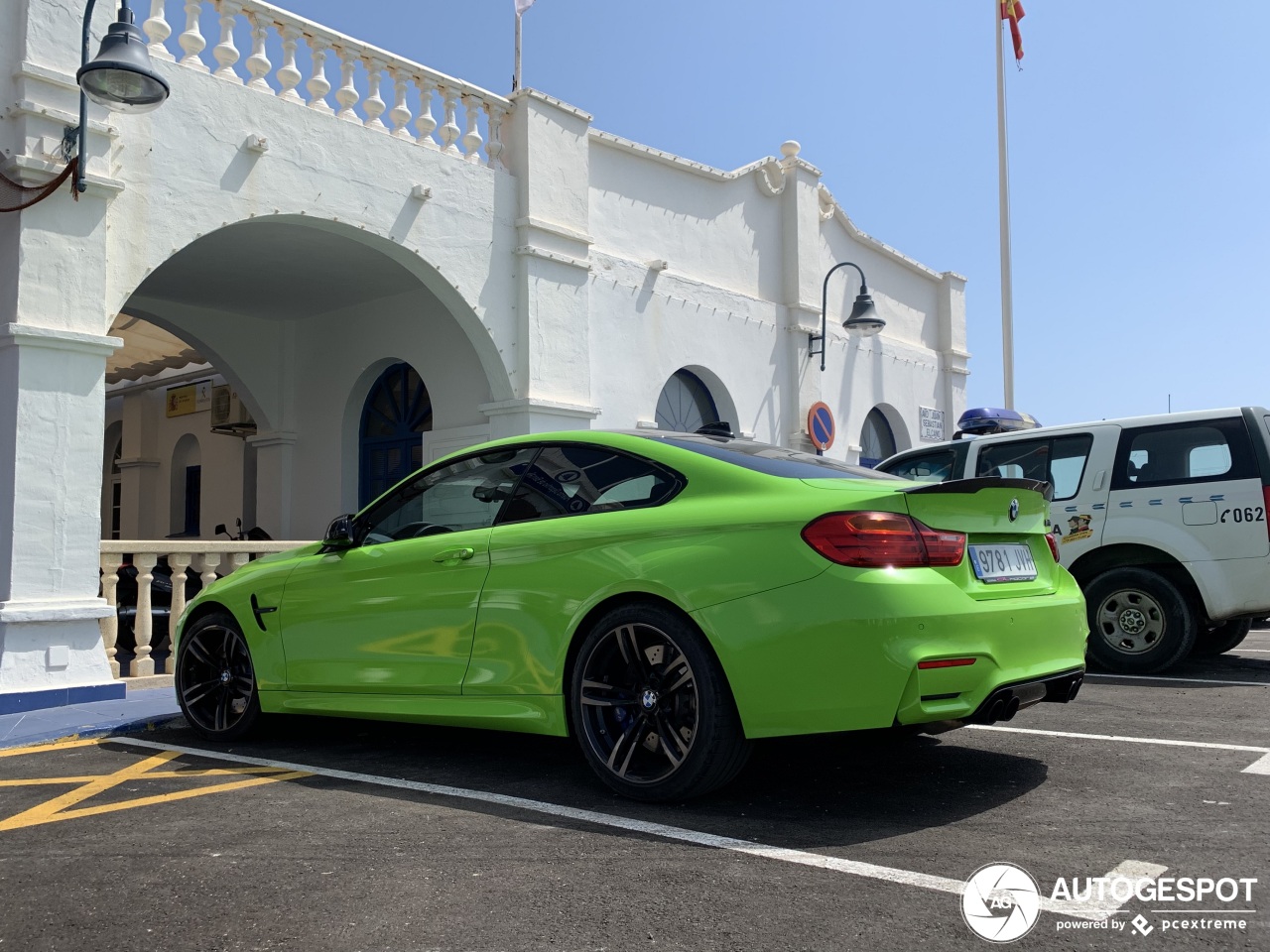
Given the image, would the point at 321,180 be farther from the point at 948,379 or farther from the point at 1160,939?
the point at 948,379

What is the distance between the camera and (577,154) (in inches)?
458

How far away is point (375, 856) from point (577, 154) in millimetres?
9400

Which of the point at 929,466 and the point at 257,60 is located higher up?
the point at 257,60

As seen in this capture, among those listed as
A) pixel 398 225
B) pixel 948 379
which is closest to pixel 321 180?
pixel 398 225

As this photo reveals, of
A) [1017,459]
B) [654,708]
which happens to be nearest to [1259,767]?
[654,708]

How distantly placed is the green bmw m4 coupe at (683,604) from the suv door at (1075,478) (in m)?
3.75

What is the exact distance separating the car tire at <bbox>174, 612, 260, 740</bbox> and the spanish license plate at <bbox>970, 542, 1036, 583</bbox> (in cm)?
357

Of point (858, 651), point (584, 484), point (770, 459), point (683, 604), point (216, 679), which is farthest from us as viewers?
point (216, 679)

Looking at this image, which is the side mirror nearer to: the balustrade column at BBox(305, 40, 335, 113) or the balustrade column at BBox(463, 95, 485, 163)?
the balustrade column at BBox(305, 40, 335, 113)

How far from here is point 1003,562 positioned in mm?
4055

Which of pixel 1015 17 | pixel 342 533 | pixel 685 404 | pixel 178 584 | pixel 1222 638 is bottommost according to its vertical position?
pixel 1222 638

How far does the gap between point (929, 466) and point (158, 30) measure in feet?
22.4

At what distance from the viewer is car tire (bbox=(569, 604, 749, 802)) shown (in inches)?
147

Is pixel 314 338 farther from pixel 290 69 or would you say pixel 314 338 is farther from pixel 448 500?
pixel 448 500
